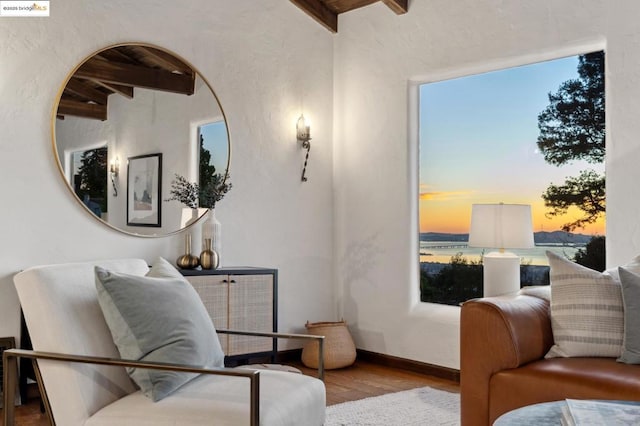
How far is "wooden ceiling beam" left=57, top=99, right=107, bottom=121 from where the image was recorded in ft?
11.8

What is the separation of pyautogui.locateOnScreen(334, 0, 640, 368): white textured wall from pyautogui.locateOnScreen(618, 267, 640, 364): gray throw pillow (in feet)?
3.03

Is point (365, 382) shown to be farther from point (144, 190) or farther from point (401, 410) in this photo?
point (144, 190)

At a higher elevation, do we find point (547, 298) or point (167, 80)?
point (167, 80)

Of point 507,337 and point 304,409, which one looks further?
point 507,337

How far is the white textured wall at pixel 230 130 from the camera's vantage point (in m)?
A: 3.47

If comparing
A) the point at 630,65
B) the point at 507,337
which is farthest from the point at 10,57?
the point at 630,65

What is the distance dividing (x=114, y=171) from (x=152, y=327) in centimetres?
201

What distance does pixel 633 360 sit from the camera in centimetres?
243

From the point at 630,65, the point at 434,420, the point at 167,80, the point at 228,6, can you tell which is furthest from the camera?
the point at 228,6

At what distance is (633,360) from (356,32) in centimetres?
332

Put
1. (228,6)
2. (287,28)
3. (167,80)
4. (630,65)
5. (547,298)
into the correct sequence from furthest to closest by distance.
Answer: (287,28)
(228,6)
(167,80)
(630,65)
(547,298)

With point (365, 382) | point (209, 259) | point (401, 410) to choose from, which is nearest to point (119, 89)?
point (209, 259)

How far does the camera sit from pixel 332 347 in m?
4.41

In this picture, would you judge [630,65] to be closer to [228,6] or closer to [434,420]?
[434,420]
